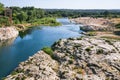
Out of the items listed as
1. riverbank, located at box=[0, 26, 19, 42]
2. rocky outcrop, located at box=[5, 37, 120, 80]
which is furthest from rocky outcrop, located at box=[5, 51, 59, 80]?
riverbank, located at box=[0, 26, 19, 42]

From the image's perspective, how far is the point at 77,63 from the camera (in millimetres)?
48938

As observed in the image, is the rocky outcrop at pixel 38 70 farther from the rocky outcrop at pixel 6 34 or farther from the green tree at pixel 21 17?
the green tree at pixel 21 17

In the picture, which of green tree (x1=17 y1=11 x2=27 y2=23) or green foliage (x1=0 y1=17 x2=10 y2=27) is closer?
green foliage (x1=0 y1=17 x2=10 y2=27)

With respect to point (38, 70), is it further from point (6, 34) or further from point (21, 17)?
point (21, 17)

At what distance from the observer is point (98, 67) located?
154ft

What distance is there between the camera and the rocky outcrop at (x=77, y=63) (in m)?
44.7

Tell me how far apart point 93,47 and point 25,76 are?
17002 mm

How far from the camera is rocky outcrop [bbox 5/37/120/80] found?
147 feet

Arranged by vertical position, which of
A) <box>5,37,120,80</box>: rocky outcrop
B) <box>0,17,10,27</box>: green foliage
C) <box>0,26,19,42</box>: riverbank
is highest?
<box>5,37,120,80</box>: rocky outcrop

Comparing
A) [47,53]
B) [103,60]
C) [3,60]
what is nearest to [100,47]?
[103,60]

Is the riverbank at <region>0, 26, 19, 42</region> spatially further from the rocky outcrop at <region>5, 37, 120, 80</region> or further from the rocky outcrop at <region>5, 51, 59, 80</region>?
the rocky outcrop at <region>5, 51, 59, 80</region>

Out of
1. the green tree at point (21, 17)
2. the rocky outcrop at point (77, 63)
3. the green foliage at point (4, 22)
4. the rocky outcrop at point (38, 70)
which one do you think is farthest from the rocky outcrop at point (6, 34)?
the rocky outcrop at point (38, 70)

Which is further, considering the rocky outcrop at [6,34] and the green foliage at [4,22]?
the green foliage at [4,22]

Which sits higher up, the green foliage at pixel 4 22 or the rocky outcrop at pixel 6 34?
the green foliage at pixel 4 22
